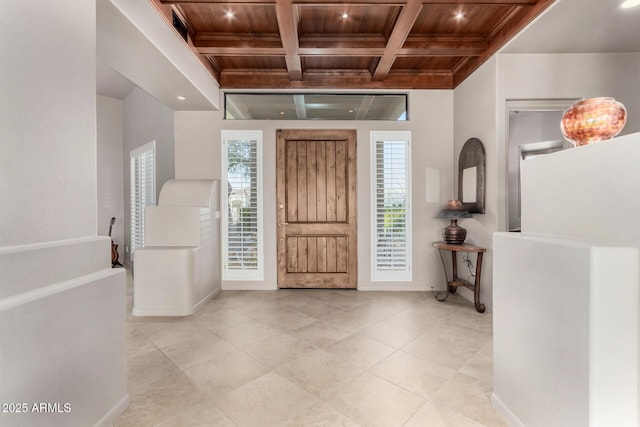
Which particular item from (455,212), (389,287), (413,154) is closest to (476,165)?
(455,212)

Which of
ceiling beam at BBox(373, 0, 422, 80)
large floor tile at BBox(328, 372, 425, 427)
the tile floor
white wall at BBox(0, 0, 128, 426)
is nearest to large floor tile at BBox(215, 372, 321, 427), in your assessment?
the tile floor

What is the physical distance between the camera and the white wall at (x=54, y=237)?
1133 mm

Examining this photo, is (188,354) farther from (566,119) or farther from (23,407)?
(566,119)

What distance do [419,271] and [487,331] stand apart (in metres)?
1.34

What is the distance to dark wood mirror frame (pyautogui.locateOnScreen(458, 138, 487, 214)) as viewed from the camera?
130 inches

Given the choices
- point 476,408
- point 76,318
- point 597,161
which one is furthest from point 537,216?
point 76,318

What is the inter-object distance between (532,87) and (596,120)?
2.25 metres

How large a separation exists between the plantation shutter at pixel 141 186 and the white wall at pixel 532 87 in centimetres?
492

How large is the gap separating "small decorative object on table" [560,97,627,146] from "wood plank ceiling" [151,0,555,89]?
1.63 metres

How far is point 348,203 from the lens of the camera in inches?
159

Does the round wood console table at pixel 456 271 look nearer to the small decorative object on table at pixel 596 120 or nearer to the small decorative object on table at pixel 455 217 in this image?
the small decorative object on table at pixel 455 217

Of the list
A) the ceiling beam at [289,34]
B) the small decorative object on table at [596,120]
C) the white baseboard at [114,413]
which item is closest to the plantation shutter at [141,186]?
the ceiling beam at [289,34]

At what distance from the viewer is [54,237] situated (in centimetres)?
136

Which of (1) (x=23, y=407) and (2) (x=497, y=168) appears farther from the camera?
(2) (x=497, y=168)
